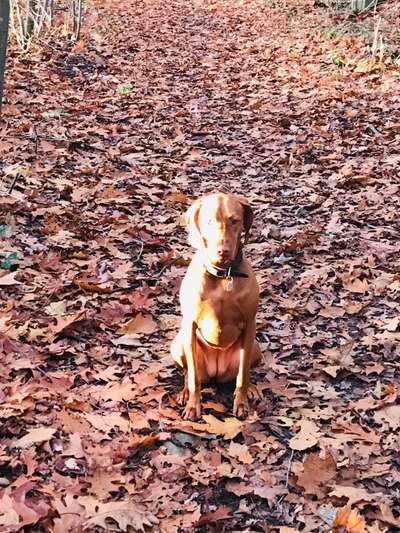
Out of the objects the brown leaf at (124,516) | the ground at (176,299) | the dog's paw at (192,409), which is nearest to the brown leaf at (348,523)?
the ground at (176,299)

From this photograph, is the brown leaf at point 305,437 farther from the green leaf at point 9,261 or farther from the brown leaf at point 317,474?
the green leaf at point 9,261

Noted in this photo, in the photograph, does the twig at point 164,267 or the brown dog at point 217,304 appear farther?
the twig at point 164,267

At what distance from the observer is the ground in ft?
10.6

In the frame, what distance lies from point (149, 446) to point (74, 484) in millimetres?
514

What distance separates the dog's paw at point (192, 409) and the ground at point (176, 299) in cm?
5

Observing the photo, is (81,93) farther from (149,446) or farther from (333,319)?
(149,446)

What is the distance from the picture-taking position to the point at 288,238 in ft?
21.2

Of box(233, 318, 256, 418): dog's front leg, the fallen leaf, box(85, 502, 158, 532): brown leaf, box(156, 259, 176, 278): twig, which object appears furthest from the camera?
box(156, 259, 176, 278): twig

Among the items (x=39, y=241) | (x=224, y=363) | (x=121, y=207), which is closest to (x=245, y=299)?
(x=224, y=363)

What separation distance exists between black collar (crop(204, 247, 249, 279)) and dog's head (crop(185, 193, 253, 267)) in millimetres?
54

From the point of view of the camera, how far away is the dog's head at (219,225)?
3.40 metres

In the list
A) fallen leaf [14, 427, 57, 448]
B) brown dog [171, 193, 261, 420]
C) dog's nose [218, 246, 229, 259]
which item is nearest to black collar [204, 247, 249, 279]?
brown dog [171, 193, 261, 420]

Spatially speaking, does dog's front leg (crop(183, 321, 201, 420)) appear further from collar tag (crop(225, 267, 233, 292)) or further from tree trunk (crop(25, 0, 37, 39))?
tree trunk (crop(25, 0, 37, 39))

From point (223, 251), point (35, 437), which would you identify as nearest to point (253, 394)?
point (223, 251)
